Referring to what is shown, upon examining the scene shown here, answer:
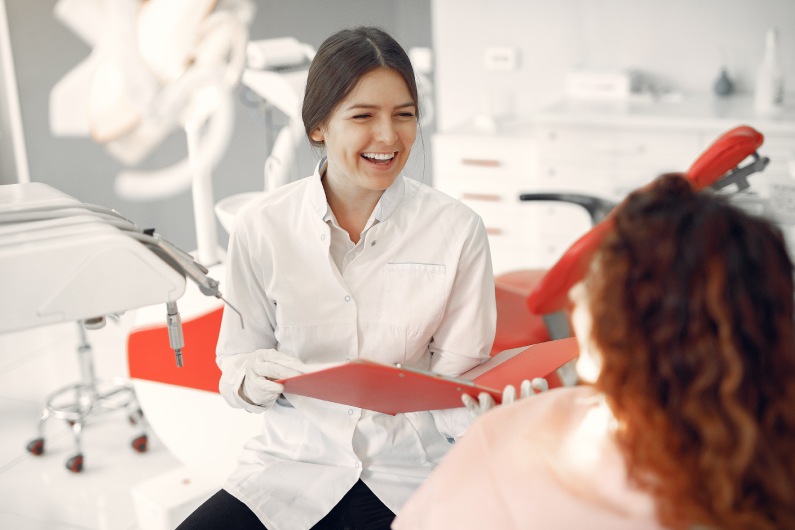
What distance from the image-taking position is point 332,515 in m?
1.64

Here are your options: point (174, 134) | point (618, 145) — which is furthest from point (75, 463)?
point (618, 145)

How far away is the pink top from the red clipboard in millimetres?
150

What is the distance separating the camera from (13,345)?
389 centimetres

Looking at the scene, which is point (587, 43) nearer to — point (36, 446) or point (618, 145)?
point (618, 145)

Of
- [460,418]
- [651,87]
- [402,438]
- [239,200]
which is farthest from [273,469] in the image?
[651,87]

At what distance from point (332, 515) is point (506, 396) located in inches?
16.4

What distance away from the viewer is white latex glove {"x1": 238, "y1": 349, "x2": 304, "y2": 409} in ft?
5.21

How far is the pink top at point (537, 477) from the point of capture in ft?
3.67

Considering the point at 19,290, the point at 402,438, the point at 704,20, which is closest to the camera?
the point at 19,290

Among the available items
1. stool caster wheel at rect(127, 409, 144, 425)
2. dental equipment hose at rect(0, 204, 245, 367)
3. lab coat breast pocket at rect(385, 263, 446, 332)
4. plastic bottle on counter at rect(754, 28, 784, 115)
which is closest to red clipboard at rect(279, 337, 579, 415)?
lab coat breast pocket at rect(385, 263, 446, 332)

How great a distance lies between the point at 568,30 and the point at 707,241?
331cm

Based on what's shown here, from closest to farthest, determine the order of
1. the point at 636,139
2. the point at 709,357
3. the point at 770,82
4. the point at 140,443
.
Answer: the point at 709,357 < the point at 140,443 < the point at 770,82 < the point at 636,139

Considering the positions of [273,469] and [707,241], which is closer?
[707,241]

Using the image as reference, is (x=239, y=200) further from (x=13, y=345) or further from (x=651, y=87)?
(x=651, y=87)
